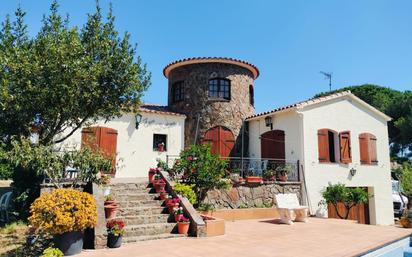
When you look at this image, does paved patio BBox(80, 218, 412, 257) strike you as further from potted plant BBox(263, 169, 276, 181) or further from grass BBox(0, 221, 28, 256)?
potted plant BBox(263, 169, 276, 181)

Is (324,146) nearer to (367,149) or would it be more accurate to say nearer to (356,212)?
(367,149)

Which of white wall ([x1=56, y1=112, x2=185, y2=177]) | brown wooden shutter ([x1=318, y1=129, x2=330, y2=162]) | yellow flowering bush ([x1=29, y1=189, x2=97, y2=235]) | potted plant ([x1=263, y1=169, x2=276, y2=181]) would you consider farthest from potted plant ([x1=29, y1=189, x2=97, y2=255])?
brown wooden shutter ([x1=318, y1=129, x2=330, y2=162])

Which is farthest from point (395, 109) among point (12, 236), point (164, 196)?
point (12, 236)

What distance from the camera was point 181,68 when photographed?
17.3m

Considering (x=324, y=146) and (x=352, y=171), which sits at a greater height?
(x=324, y=146)

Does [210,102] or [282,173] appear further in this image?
[210,102]

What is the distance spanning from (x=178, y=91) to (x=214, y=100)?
238 centimetres

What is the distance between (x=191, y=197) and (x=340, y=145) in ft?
30.1

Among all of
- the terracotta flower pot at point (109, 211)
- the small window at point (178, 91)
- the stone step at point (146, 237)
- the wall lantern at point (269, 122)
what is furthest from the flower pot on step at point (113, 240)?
the small window at point (178, 91)

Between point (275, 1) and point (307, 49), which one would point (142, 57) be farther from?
point (307, 49)

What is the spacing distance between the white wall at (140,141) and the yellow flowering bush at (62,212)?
6977 mm

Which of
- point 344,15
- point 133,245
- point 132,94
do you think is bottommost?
point 133,245

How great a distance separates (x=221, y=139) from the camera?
1622cm

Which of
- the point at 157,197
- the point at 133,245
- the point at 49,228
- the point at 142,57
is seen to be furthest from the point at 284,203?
the point at 49,228
